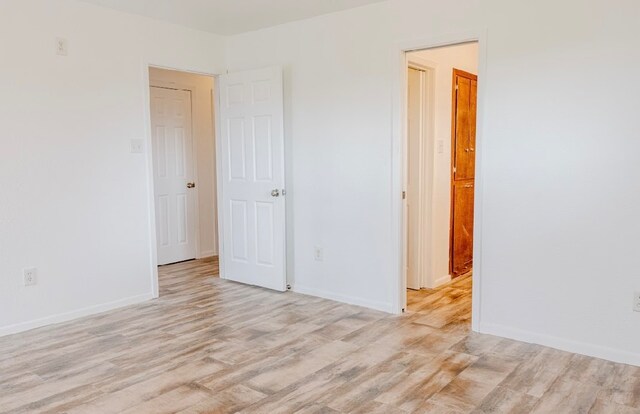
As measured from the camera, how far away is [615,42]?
2.90 meters

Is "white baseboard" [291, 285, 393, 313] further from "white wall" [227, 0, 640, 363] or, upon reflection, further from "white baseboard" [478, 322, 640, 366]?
"white baseboard" [478, 322, 640, 366]

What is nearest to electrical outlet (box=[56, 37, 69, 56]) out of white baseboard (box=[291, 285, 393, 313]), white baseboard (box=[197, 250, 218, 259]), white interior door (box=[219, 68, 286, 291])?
white interior door (box=[219, 68, 286, 291])

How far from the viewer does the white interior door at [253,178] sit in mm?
4531

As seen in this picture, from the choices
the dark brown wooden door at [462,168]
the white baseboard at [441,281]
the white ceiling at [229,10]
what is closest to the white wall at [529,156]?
the white ceiling at [229,10]

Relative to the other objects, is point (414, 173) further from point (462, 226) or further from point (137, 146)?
point (137, 146)

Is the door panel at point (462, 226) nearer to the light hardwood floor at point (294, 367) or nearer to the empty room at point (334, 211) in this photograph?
the empty room at point (334, 211)

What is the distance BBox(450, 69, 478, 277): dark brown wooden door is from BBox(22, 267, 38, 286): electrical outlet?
364 cm

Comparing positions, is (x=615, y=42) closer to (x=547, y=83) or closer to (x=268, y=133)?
(x=547, y=83)

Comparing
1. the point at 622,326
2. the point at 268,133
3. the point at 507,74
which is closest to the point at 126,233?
the point at 268,133

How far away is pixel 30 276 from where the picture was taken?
3646mm

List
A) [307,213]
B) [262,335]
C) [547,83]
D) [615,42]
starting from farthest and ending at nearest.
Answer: [307,213], [262,335], [547,83], [615,42]

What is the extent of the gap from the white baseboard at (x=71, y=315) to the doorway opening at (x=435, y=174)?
232cm

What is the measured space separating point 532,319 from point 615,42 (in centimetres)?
176

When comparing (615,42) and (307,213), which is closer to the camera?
(615,42)
